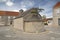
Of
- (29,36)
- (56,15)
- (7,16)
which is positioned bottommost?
(29,36)

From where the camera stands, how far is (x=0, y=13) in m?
37.4

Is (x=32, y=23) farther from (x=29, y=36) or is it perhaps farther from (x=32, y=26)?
(x=29, y=36)

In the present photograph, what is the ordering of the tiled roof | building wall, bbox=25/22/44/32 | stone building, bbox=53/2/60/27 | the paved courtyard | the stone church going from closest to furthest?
the paved courtyard → building wall, bbox=25/22/44/32 → stone building, bbox=53/2/60/27 → the tiled roof → the stone church

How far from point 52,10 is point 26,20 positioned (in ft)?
63.7

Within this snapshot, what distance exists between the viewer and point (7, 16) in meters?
41.0

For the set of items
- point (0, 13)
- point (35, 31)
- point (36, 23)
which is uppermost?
point (0, 13)

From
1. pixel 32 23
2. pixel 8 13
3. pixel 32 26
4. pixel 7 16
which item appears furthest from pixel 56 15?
pixel 7 16

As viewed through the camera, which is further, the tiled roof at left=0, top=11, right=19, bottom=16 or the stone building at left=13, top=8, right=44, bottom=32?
the tiled roof at left=0, top=11, right=19, bottom=16

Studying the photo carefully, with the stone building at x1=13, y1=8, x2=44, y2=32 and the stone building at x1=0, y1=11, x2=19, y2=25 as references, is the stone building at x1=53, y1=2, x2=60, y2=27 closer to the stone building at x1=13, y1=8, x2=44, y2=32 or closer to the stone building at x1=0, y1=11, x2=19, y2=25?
the stone building at x1=0, y1=11, x2=19, y2=25

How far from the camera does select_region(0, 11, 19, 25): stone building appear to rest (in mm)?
37844

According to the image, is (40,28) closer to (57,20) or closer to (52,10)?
(57,20)

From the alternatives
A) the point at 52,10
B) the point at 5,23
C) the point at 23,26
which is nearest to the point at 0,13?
the point at 5,23

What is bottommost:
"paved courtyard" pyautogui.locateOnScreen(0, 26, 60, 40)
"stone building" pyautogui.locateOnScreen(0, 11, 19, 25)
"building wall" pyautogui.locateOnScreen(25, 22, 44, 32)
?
"paved courtyard" pyautogui.locateOnScreen(0, 26, 60, 40)

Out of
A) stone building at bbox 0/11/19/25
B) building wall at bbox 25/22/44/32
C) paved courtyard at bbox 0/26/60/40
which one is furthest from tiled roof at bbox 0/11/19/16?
paved courtyard at bbox 0/26/60/40
